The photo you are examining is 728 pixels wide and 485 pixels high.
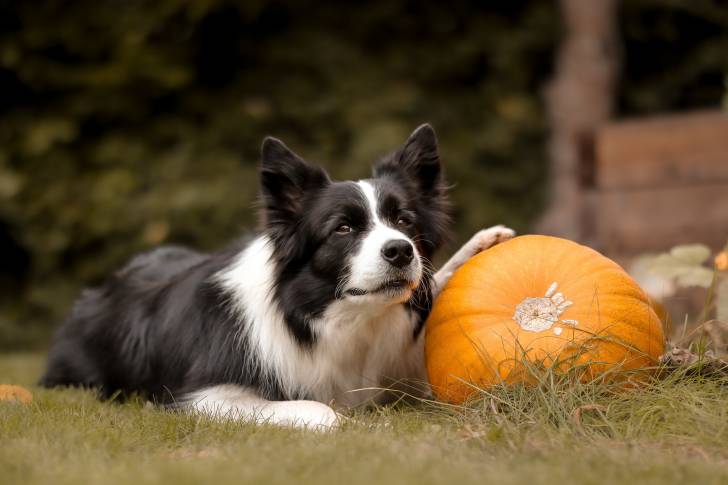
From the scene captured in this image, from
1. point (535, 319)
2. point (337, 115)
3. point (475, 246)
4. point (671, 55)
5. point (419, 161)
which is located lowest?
point (535, 319)

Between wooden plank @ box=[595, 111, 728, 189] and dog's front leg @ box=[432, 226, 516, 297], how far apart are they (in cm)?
381

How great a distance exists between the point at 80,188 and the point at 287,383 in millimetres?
4704

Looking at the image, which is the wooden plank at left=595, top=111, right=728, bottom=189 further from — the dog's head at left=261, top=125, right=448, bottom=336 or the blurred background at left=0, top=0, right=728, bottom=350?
the dog's head at left=261, top=125, right=448, bottom=336

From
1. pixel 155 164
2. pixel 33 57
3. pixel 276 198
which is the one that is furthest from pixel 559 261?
pixel 33 57

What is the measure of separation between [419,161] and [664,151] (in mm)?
4045

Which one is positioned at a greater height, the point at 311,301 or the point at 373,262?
the point at 373,262

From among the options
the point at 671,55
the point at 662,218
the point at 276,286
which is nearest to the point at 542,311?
the point at 276,286

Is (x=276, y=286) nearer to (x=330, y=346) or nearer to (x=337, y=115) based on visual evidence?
(x=330, y=346)

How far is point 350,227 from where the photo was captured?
353 centimetres

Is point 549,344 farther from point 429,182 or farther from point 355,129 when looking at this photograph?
point 355,129

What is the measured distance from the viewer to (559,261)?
3531 millimetres

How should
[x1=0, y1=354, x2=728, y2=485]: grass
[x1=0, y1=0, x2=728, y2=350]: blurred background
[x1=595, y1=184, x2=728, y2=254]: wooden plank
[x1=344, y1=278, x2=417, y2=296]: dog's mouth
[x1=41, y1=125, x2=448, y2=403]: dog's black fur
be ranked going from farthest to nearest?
1. [x1=0, y1=0, x2=728, y2=350]: blurred background
2. [x1=595, y1=184, x2=728, y2=254]: wooden plank
3. [x1=41, y1=125, x2=448, y2=403]: dog's black fur
4. [x1=344, y1=278, x2=417, y2=296]: dog's mouth
5. [x1=0, y1=354, x2=728, y2=485]: grass

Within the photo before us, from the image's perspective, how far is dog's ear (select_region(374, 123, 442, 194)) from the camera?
3.89 metres

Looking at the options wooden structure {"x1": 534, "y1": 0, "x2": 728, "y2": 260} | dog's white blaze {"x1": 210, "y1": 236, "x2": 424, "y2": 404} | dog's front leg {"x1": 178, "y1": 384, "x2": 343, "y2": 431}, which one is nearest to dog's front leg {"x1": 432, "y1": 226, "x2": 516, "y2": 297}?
dog's white blaze {"x1": 210, "y1": 236, "x2": 424, "y2": 404}
